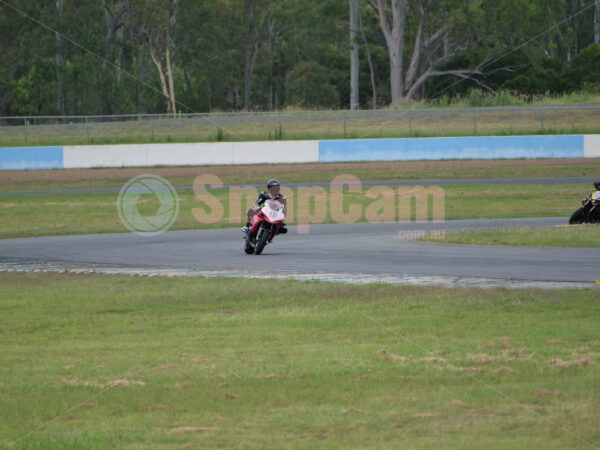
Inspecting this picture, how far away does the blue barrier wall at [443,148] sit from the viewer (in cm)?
3847

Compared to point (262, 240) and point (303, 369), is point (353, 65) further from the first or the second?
point (303, 369)

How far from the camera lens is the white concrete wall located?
39.5 metres

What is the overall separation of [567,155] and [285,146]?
40.6 ft

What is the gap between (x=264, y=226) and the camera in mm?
17062

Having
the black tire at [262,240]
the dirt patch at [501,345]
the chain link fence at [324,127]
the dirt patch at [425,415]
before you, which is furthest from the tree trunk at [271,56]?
the dirt patch at [425,415]

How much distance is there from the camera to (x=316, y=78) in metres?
74.7

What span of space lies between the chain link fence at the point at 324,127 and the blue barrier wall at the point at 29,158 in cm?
418

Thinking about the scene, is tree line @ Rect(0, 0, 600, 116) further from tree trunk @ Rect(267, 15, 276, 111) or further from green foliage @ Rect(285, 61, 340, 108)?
tree trunk @ Rect(267, 15, 276, 111)

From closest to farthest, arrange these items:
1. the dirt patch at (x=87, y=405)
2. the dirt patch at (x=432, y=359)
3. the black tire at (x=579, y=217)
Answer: the dirt patch at (x=87, y=405) → the dirt patch at (x=432, y=359) → the black tire at (x=579, y=217)

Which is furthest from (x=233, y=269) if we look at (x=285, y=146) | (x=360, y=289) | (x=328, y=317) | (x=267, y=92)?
(x=267, y=92)

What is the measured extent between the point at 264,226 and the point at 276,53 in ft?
215

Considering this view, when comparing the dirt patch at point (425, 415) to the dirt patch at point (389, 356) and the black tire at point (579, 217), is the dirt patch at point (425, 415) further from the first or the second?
the black tire at point (579, 217)

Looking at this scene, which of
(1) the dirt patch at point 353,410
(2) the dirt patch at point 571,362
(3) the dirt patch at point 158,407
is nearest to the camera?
(1) the dirt patch at point 353,410

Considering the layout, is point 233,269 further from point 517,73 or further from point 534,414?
point 517,73
